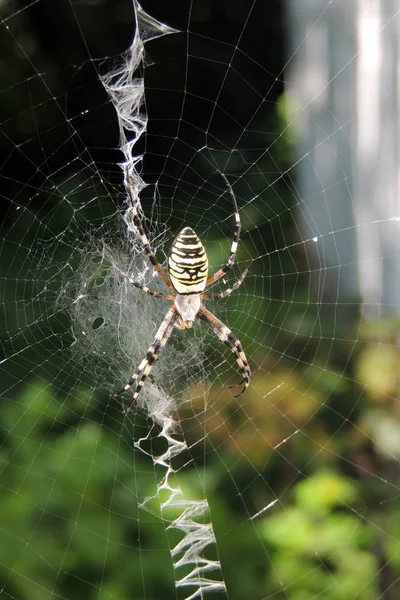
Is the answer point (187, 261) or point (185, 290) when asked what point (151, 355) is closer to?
point (185, 290)

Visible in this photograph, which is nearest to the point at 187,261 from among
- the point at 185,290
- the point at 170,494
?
the point at 185,290

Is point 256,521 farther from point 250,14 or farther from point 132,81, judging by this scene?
point 250,14

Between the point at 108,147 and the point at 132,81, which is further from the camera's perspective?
the point at 108,147

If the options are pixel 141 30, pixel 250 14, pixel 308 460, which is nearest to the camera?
pixel 141 30

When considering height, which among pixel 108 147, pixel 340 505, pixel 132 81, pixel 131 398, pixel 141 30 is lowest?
pixel 340 505

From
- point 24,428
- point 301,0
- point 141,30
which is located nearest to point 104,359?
point 24,428

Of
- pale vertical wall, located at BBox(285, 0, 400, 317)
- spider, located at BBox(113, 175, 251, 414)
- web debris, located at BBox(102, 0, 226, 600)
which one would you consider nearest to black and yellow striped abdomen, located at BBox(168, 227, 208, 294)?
spider, located at BBox(113, 175, 251, 414)
